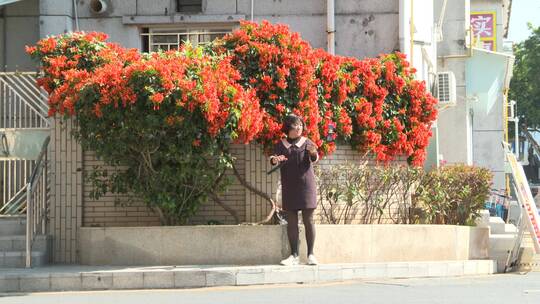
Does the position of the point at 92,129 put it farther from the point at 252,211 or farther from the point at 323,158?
the point at 323,158

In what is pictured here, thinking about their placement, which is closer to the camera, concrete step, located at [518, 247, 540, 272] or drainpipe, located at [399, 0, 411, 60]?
concrete step, located at [518, 247, 540, 272]

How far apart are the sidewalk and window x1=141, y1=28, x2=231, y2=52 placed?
5.16 metres

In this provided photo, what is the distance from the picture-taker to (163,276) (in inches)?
401

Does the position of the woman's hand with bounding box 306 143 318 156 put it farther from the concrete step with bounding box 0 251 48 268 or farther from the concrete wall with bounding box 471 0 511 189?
the concrete wall with bounding box 471 0 511 189

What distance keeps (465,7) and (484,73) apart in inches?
78.0

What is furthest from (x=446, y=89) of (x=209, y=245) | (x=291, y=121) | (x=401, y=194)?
(x=209, y=245)

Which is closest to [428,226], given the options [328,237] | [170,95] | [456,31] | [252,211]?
[328,237]

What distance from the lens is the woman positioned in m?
10.7

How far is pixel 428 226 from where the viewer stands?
1221 centimetres

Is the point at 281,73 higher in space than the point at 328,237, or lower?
higher

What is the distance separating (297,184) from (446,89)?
25.8 ft

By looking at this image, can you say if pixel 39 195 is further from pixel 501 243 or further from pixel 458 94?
pixel 458 94

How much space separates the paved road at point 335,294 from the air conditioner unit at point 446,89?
293 inches

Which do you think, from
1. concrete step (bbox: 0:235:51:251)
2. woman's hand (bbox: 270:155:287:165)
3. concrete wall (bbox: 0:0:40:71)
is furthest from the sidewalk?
concrete wall (bbox: 0:0:40:71)
